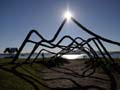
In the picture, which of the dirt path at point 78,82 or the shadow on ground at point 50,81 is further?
the dirt path at point 78,82

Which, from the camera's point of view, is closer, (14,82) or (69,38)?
(14,82)

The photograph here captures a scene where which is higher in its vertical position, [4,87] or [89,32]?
[89,32]

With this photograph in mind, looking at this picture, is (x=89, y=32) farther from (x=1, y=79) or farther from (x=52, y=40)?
(x=1, y=79)

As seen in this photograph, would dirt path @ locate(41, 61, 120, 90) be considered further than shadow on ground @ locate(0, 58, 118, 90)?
Yes

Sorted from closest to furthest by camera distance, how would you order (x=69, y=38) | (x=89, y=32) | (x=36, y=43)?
(x=89, y=32), (x=36, y=43), (x=69, y=38)

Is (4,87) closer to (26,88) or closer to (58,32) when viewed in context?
(26,88)

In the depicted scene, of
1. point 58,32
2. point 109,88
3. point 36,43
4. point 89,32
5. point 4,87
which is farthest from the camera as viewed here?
point 36,43

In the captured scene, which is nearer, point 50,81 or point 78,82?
point 78,82

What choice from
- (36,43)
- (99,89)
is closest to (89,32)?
(99,89)

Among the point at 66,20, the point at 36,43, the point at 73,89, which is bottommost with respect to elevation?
the point at 73,89

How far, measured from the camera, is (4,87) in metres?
8.12

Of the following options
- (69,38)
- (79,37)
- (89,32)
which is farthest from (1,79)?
(79,37)

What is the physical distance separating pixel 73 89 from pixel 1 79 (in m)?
3.50

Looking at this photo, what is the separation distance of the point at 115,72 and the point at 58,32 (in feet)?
24.7
